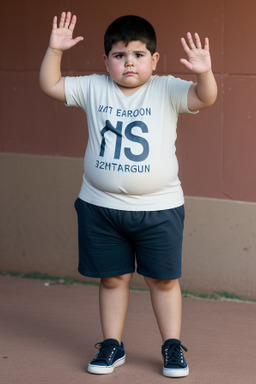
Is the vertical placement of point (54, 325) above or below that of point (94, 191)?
below

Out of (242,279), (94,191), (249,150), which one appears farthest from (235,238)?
(94,191)

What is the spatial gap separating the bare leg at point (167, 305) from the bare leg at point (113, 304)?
6.2 inches

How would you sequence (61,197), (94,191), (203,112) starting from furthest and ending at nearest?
(61,197) → (203,112) → (94,191)

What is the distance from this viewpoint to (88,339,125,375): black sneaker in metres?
3.78

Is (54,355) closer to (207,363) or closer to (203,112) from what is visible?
(207,363)

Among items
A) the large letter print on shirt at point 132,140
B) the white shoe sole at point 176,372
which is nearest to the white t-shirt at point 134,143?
the large letter print on shirt at point 132,140

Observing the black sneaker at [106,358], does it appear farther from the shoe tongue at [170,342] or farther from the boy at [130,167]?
the shoe tongue at [170,342]

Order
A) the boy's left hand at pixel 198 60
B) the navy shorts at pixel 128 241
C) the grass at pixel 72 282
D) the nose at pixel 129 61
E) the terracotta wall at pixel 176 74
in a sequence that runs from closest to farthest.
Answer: the boy's left hand at pixel 198 60 → the nose at pixel 129 61 → the navy shorts at pixel 128 241 → the terracotta wall at pixel 176 74 → the grass at pixel 72 282

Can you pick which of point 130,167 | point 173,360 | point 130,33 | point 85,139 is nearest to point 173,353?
point 173,360

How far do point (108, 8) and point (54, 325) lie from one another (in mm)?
2089

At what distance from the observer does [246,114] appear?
4.73 meters

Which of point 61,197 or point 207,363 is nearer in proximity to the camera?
point 207,363

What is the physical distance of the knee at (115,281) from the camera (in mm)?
3818

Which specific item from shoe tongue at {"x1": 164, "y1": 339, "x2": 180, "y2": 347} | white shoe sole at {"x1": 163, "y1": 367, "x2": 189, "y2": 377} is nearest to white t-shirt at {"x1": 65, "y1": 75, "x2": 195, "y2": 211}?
shoe tongue at {"x1": 164, "y1": 339, "x2": 180, "y2": 347}
